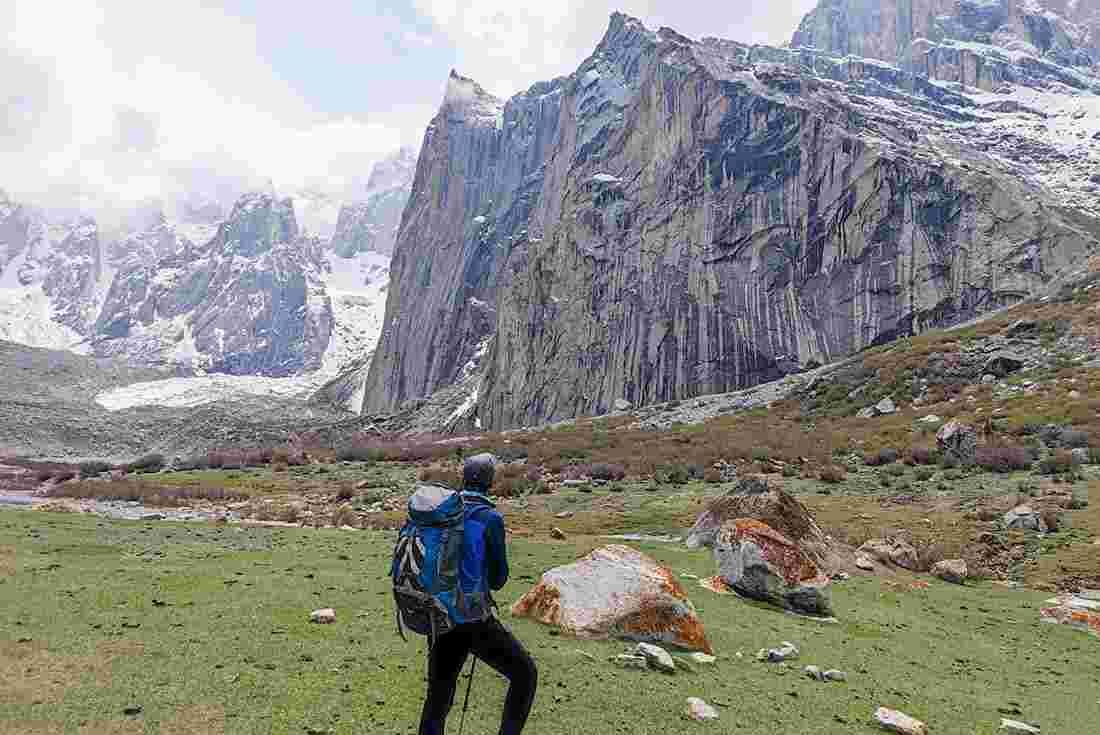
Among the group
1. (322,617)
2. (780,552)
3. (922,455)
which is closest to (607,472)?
(922,455)

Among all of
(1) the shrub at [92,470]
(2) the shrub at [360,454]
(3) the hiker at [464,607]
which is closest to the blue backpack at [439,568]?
(3) the hiker at [464,607]

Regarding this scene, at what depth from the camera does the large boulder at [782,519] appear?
17.8m

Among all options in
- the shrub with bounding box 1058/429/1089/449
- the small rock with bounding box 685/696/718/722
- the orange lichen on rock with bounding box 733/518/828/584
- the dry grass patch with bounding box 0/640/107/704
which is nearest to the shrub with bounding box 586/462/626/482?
the shrub with bounding box 1058/429/1089/449

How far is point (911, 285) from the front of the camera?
3250 inches

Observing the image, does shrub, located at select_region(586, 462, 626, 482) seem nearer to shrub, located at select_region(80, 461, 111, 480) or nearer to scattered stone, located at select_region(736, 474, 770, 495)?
scattered stone, located at select_region(736, 474, 770, 495)

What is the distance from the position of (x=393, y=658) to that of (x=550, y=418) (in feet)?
305

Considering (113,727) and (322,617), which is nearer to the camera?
(113,727)

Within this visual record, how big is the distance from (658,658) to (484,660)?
394 centimetres

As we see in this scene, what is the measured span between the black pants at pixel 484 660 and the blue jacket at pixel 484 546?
16.4 inches

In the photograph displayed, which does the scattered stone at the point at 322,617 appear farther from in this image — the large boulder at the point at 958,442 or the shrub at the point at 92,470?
the shrub at the point at 92,470

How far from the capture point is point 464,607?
6.48 m

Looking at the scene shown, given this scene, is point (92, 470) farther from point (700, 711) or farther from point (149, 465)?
point (700, 711)

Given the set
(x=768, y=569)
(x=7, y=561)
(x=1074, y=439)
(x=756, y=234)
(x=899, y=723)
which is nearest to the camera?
(x=899, y=723)

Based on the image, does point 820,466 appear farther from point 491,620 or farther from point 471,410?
point 471,410
